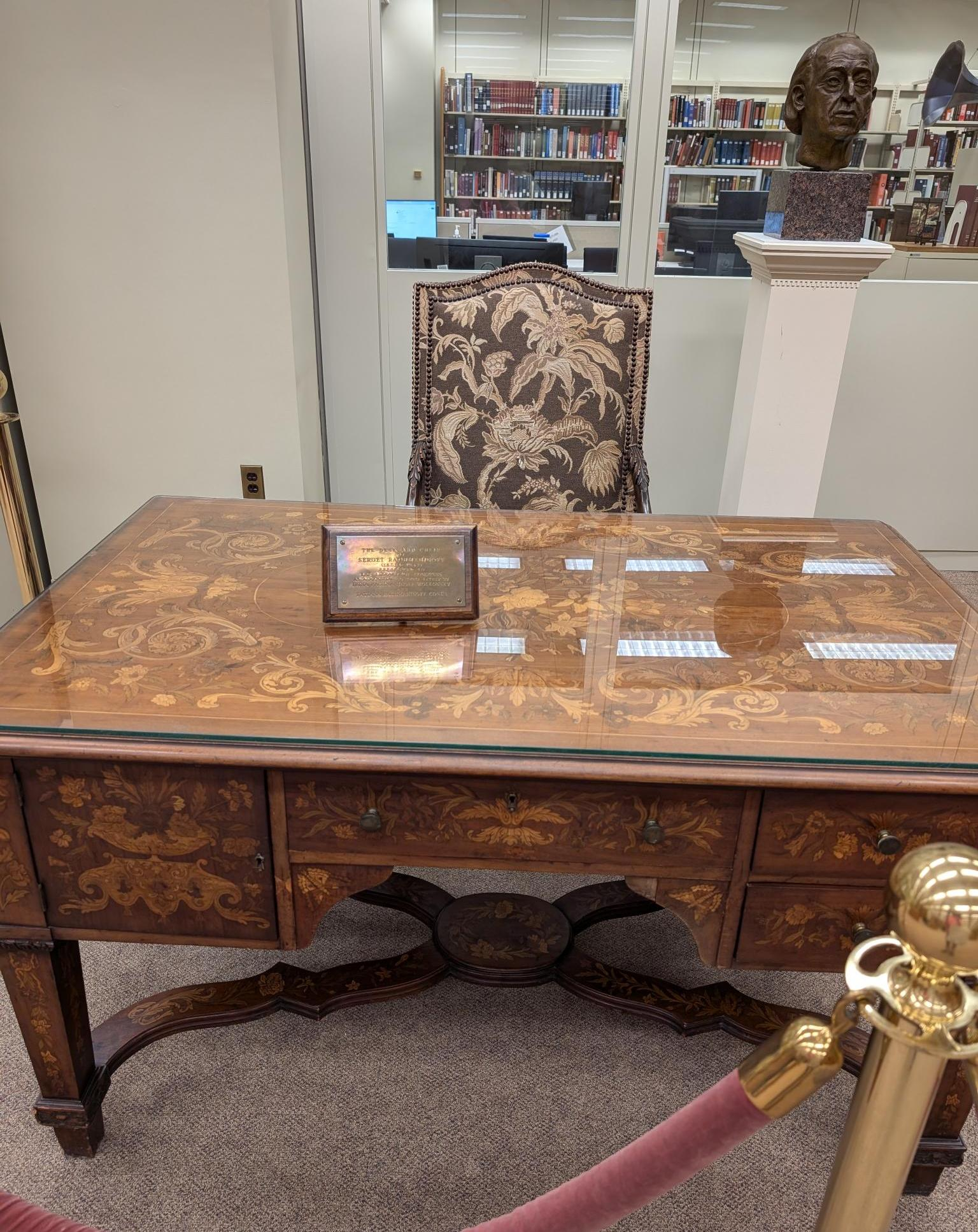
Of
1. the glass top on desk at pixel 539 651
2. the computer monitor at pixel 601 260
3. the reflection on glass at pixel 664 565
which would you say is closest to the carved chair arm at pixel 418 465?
the glass top on desk at pixel 539 651

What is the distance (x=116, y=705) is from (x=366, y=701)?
0.30 meters

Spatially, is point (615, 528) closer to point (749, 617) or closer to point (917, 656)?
point (749, 617)

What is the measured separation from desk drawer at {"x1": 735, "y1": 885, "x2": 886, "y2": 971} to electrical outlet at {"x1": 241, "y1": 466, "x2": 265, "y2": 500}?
2090mm

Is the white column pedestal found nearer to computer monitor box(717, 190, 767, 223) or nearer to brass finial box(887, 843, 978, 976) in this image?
computer monitor box(717, 190, 767, 223)

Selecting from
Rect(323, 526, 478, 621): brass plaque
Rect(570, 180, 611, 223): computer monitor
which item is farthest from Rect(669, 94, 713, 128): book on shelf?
Rect(323, 526, 478, 621): brass plaque

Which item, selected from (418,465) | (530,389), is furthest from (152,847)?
(530,389)

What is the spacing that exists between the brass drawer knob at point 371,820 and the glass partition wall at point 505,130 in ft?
7.58

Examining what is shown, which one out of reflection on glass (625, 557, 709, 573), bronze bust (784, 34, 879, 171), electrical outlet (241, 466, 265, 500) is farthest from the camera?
electrical outlet (241, 466, 265, 500)

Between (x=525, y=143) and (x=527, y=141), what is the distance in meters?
0.01

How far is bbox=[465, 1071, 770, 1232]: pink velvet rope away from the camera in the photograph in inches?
26.5

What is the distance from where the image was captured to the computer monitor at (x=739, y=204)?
3.07 meters

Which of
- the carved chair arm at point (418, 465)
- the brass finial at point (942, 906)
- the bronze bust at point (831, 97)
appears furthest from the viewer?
the bronze bust at point (831, 97)

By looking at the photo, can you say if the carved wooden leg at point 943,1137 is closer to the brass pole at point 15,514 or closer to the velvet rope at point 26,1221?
the velvet rope at point 26,1221

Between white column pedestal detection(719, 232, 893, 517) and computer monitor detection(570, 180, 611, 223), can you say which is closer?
white column pedestal detection(719, 232, 893, 517)
